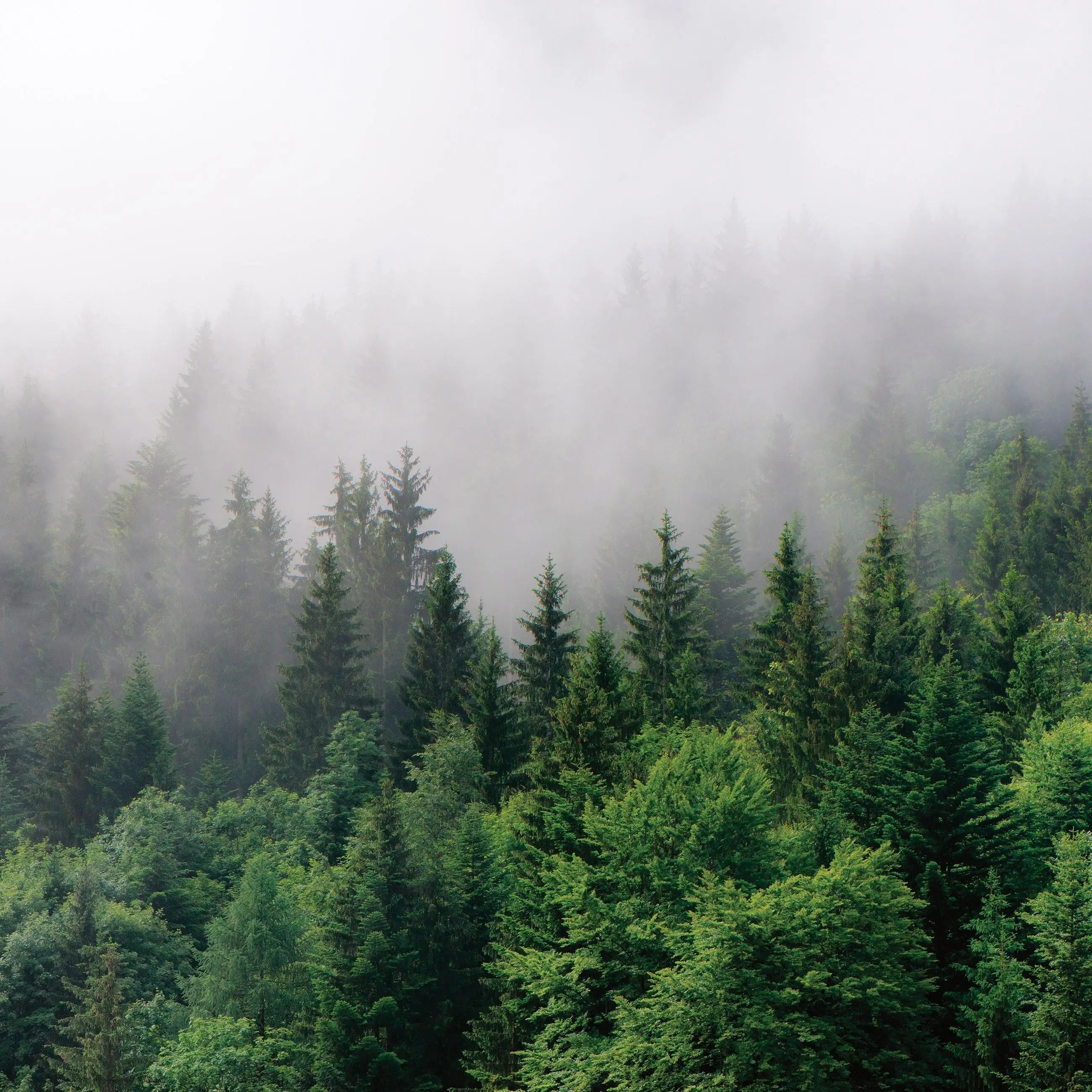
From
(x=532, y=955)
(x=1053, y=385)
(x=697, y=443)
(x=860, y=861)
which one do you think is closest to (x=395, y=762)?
(x=532, y=955)

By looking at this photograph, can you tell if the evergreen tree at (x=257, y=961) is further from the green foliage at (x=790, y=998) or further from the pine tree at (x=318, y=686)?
the pine tree at (x=318, y=686)

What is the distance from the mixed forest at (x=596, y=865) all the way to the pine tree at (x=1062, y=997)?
0.10 m

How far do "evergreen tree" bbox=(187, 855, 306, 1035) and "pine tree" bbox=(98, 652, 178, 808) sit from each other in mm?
32254

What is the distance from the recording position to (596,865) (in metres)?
38.1

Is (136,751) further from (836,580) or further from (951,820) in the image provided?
(836,580)

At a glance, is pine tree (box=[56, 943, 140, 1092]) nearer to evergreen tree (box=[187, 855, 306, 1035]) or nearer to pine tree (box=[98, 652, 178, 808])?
evergreen tree (box=[187, 855, 306, 1035])

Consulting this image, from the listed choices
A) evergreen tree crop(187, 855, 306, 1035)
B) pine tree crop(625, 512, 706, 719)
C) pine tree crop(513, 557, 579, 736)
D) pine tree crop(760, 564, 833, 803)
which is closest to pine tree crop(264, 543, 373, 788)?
pine tree crop(513, 557, 579, 736)

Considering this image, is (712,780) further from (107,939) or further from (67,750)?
(67,750)

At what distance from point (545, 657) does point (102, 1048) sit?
28277 mm

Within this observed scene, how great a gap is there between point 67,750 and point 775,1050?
5311 centimetres

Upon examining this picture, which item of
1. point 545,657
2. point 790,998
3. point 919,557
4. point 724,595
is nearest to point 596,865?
point 790,998

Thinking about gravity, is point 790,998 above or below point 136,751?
below

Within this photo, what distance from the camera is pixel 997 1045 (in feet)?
102

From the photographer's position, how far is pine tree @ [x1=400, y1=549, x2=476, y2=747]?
204 feet
